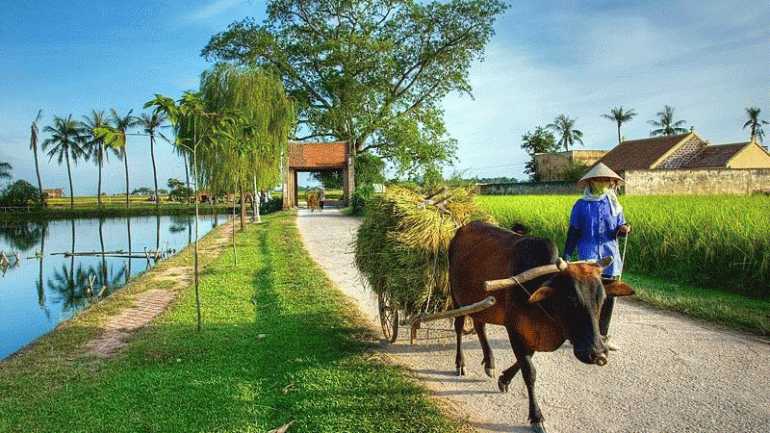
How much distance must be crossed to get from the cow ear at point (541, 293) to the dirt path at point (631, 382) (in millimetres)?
1117

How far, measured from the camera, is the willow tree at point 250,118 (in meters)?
16.9

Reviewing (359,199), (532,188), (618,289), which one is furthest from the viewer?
(532,188)

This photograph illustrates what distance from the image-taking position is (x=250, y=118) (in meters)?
15.8

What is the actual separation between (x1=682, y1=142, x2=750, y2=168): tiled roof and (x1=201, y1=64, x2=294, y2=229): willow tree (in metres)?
26.2

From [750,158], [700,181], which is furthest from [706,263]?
[750,158]

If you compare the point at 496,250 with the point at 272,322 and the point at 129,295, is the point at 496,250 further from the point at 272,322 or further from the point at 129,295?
the point at 129,295

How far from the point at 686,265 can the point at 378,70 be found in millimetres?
23547

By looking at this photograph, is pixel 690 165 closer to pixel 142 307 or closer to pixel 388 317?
pixel 388 317

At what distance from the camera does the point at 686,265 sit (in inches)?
329

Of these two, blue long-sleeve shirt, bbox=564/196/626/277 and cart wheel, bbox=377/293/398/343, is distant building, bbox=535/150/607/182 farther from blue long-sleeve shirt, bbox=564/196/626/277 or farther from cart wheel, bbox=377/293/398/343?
cart wheel, bbox=377/293/398/343

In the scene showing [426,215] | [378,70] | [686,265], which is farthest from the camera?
[378,70]

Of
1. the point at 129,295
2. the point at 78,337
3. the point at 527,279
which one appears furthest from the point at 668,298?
the point at 129,295

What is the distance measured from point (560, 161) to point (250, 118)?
2947cm

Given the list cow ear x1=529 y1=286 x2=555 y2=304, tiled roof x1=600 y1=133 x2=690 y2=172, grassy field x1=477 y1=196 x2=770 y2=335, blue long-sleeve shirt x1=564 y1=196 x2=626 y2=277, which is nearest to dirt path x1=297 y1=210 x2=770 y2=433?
grassy field x1=477 y1=196 x2=770 y2=335
